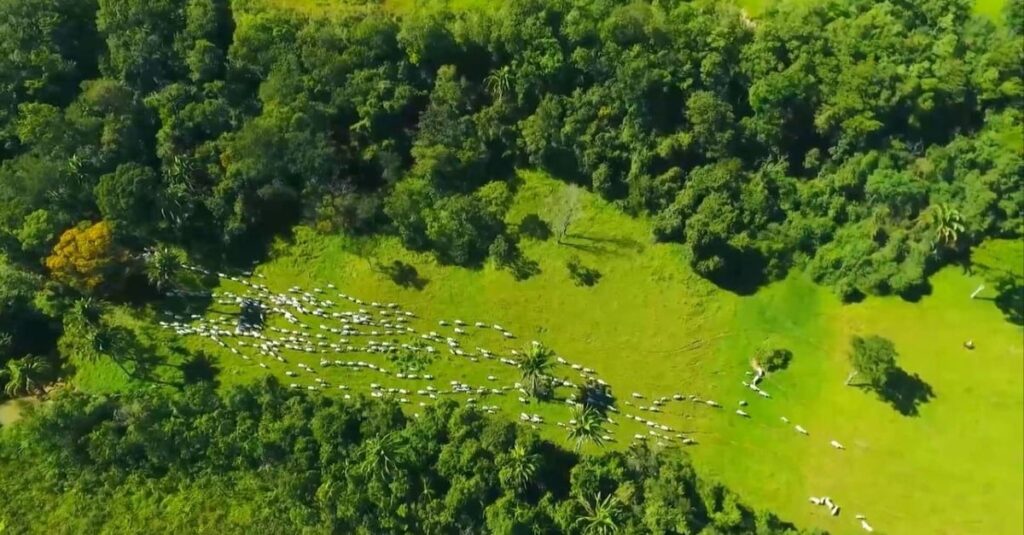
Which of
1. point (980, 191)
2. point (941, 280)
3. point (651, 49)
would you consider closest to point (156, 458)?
point (651, 49)

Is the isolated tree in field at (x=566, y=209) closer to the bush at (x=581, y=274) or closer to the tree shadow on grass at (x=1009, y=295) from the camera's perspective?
the bush at (x=581, y=274)

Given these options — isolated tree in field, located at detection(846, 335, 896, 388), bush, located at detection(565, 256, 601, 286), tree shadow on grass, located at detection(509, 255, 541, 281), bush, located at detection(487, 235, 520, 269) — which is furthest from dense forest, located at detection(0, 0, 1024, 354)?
isolated tree in field, located at detection(846, 335, 896, 388)

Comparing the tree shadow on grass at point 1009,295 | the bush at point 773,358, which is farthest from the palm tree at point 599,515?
the tree shadow on grass at point 1009,295

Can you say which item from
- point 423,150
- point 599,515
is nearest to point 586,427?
point 599,515

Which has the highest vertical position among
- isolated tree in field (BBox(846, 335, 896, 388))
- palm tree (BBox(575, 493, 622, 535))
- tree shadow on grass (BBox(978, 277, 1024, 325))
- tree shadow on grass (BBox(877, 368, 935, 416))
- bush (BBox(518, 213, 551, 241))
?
bush (BBox(518, 213, 551, 241))

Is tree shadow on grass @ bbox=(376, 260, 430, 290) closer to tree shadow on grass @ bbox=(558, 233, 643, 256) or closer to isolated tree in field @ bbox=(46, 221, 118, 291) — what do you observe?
tree shadow on grass @ bbox=(558, 233, 643, 256)

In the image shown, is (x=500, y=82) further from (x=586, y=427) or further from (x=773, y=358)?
(x=773, y=358)
